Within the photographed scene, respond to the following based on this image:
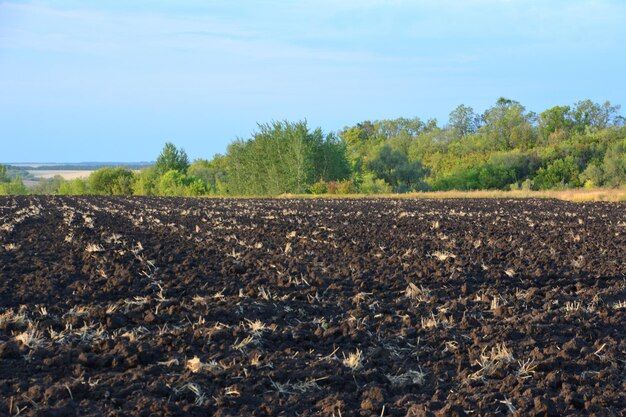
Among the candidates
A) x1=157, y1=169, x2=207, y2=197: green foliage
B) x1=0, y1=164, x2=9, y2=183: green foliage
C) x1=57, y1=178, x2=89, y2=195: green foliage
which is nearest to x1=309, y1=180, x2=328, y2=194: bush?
x1=157, y1=169, x2=207, y2=197: green foliage

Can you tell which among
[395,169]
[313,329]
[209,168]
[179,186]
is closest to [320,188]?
[395,169]

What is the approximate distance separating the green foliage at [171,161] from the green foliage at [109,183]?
4721 millimetres

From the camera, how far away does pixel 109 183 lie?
90438 millimetres

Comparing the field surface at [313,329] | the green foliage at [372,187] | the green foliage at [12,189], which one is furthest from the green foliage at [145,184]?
the field surface at [313,329]

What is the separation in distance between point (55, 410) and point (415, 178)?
68765 mm

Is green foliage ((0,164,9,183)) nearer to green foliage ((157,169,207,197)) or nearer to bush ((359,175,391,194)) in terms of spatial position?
green foliage ((157,169,207,197))

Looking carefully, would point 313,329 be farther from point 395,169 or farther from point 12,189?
point 12,189

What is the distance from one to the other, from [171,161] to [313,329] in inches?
3569

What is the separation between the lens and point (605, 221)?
20.1m

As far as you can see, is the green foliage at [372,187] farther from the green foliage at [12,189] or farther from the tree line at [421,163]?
the green foliage at [12,189]

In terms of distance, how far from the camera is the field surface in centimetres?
486

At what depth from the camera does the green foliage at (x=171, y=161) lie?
9450 centimetres

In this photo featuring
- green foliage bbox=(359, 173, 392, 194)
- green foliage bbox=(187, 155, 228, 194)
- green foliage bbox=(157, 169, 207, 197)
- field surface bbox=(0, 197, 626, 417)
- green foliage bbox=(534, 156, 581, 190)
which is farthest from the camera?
green foliage bbox=(187, 155, 228, 194)

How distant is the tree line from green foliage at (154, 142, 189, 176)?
14 centimetres
